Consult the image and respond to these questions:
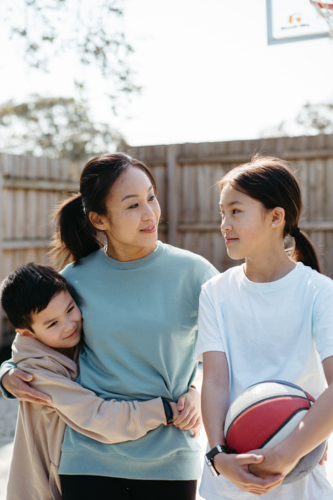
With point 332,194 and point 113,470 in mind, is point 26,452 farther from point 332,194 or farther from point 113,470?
point 332,194

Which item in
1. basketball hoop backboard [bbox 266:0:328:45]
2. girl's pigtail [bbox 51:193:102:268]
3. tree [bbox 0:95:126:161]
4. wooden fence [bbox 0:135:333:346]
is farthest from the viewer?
tree [bbox 0:95:126:161]

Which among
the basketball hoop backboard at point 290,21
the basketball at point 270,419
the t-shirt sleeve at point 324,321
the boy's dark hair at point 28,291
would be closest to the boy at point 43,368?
the boy's dark hair at point 28,291

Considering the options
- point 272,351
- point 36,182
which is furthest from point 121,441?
point 36,182

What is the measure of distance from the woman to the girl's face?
0.28 m

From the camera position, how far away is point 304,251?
68.5 inches

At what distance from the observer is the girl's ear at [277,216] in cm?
160

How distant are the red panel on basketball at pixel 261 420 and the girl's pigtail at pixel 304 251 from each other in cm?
54

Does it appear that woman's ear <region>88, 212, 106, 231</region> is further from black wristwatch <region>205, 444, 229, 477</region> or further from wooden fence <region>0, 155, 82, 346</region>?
wooden fence <region>0, 155, 82, 346</region>

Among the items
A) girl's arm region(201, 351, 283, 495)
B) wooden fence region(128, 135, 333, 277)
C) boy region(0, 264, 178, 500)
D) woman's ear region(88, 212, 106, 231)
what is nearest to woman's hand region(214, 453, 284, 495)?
girl's arm region(201, 351, 283, 495)

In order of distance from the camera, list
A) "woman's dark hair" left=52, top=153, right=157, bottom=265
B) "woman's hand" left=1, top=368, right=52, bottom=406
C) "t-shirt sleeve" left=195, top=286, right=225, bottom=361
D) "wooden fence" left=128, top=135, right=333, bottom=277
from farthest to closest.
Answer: "wooden fence" left=128, top=135, right=333, bottom=277
"woman's dark hair" left=52, top=153, right=157, bottom=265
"woman's hand" left=1, top=368, right=52, bottom=406
"t-shirt sleeve" left=195, top=286, right=225, bottom=361

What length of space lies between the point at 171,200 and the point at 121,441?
18.3ft

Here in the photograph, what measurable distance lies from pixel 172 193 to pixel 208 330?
5.67 meters

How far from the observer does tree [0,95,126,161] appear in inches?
1072

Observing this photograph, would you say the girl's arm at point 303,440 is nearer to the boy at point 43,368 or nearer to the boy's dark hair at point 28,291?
the boy at point 43,368
